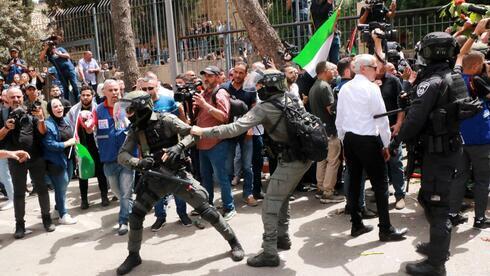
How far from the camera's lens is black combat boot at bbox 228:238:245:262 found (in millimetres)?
4992

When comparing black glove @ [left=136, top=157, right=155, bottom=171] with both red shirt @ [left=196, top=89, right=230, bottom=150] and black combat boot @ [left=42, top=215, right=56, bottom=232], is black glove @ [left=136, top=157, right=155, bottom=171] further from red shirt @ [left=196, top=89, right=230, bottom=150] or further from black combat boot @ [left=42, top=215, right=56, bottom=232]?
black combat boot @ [left=42, top=215, right=56, bottom=232]

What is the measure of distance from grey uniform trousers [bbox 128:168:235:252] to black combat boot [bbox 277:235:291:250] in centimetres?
52

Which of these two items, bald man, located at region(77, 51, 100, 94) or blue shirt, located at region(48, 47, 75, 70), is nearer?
blue shirt, located at region(48, 47, 75, 70)

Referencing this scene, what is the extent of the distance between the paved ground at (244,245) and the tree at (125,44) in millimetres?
4314

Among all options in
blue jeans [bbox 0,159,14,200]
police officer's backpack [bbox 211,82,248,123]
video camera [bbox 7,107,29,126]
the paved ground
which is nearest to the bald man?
blue jeans [bbox 0,159,14,200]

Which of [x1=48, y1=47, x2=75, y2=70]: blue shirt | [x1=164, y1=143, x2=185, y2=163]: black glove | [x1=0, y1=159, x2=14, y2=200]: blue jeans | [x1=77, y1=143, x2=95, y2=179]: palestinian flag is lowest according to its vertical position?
[x1=0, y1=159, x2=14, y2=200]: blue jeans

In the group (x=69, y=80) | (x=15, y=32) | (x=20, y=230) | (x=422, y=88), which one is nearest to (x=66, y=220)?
(x=20, y=230)

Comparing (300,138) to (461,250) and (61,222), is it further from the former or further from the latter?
(61,222)

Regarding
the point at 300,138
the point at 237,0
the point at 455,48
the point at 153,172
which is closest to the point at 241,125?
the point at 300,138

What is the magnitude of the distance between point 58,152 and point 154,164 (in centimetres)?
229

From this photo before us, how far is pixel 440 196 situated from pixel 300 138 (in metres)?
1.32

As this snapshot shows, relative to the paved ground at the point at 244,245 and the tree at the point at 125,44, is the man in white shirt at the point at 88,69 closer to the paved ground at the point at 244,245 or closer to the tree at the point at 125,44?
the tree at the point at 125,44

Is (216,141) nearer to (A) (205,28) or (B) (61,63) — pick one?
(A) (205,28)

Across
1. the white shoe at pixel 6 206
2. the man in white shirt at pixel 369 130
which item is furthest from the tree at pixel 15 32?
the man in white shirt at pixel 369 130
